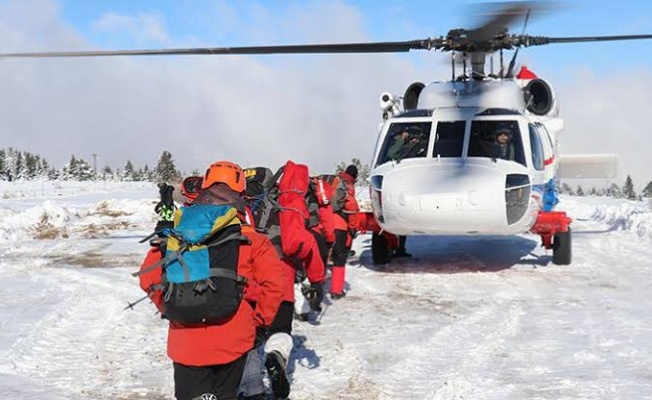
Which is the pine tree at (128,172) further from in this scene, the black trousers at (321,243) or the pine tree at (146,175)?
the black trousers at (321,243)

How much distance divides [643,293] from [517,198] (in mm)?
1831

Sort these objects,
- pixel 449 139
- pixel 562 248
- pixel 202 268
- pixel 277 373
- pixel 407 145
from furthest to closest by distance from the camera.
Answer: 1. pixel 562 248
2. pixel 407 145
3. pixel 449 139
4. pixel 277 373
5. pixel 202 268

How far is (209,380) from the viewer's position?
3205mm

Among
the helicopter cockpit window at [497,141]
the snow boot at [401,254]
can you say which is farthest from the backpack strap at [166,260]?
the snow boot at [401,254]

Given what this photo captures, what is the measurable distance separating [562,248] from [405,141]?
2.87 meters

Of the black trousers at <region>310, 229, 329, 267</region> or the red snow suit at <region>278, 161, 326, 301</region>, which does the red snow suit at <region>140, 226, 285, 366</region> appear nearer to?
the red snow suit at <region>278, 161, 326, 301</region>

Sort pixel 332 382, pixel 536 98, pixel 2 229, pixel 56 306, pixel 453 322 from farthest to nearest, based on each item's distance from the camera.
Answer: pixel 2 229 < pixel 536 98 < pixel 56 306 < pixel 453 322 < pixel 332 382

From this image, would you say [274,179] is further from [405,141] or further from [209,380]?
[405,141]

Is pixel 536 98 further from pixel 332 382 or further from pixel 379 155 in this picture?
pixel 332 382

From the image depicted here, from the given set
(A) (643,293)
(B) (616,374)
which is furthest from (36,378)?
(A) (643,293)

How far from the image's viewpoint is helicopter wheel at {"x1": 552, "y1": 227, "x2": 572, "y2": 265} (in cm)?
1002

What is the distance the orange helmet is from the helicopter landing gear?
694cm

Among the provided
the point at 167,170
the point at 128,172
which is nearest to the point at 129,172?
the point at 128,172

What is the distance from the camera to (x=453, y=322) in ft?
22.0
